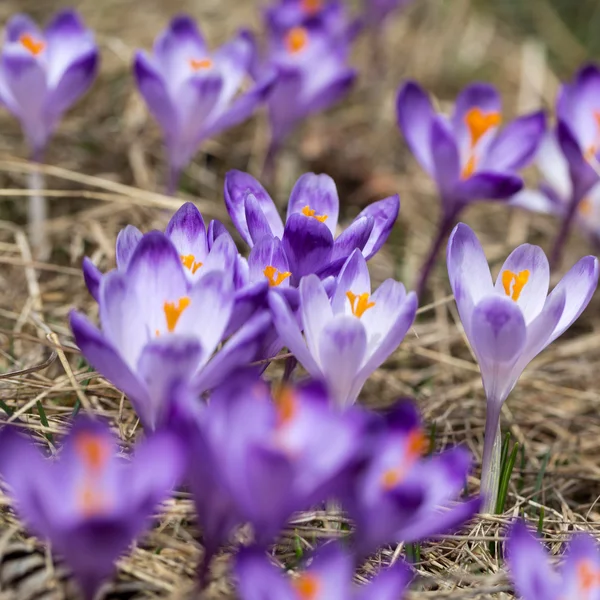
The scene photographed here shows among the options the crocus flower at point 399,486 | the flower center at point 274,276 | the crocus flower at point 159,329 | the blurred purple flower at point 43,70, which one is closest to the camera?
the crocus flower at point 399,486

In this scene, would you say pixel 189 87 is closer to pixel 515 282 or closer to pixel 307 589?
pixel 515 282

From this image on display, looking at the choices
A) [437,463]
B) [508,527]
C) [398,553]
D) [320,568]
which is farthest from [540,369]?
[320,568]

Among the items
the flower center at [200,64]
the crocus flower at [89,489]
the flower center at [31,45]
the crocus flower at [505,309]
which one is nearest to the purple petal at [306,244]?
the crocus flower at [505,309]

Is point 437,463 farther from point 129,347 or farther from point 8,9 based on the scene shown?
point 8,9

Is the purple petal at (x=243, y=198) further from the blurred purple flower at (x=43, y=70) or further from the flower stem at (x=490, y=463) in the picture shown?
the blurred purple flower at (x=43, y=70)

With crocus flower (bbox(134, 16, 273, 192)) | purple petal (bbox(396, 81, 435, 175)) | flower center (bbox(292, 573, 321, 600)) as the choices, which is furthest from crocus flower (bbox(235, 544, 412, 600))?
crocus flower (bbox(134, 16, 273, 192))

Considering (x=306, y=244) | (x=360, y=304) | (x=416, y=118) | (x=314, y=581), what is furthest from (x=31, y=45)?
(x=314, y=581)
